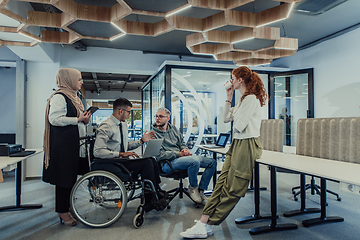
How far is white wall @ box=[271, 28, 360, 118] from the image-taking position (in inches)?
190

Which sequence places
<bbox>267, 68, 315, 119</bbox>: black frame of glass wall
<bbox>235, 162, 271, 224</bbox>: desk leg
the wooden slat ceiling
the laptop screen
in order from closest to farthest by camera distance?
<bbox>235, 162, 271, 224</bbox>: desk leg
the wooden slat ceiling
the laptop screen
<bbox>267, 68, 315, 119</bbox>: black frame of glass wall

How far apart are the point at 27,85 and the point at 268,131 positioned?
472cm

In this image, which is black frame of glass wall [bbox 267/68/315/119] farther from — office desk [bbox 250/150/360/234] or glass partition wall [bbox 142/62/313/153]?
office desk [bbox 250/150/360/234]

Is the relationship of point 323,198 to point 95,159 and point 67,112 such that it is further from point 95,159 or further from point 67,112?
point 67,112

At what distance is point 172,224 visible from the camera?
247 cm

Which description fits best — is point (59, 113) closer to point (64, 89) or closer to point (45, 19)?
point (64, 89)

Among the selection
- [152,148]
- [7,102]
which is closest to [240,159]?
[152,148]

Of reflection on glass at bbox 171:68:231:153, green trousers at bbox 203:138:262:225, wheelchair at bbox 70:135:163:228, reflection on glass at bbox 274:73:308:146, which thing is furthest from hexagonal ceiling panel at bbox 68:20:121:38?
reflection on glass at bbox 274:73:308:146

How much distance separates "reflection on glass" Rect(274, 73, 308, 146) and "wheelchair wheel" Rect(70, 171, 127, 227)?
5224mm

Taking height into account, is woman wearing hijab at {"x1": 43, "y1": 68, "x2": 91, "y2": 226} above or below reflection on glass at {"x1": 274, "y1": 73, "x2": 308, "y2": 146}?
below

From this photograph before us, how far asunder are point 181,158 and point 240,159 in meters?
1.03

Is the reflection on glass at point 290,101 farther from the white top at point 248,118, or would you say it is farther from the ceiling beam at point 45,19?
the ceiling beam at point 45,19

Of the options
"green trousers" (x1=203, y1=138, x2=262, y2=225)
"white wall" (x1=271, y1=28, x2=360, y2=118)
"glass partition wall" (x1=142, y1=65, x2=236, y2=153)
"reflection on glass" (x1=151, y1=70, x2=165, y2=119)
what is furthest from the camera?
"reflection on glass" (x1=151, y1=70, x2=165, y2=119)

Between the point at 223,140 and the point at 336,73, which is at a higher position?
the point at 336,73
